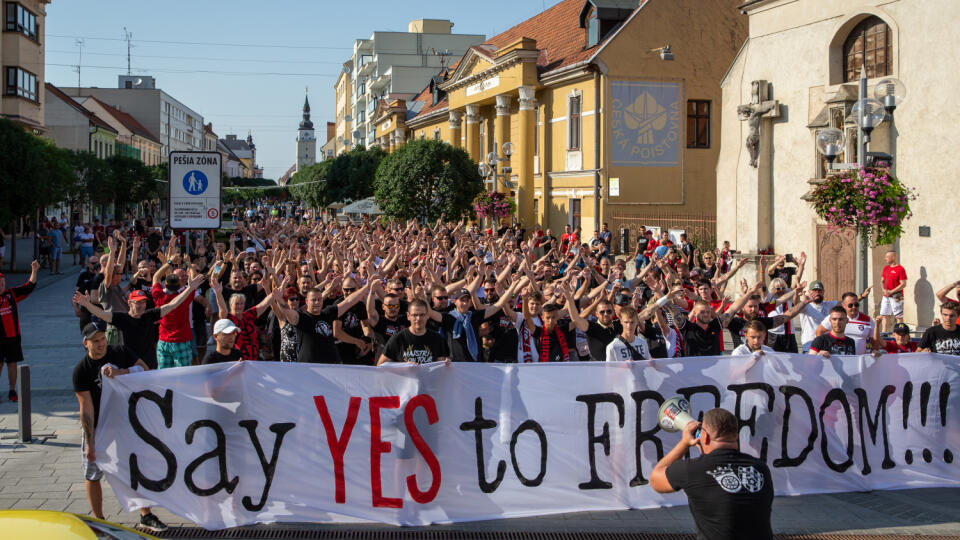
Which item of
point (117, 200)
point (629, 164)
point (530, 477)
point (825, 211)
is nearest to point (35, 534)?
point (530, 477)

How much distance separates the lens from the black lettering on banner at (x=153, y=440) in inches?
268

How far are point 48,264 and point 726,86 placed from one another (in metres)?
23.6

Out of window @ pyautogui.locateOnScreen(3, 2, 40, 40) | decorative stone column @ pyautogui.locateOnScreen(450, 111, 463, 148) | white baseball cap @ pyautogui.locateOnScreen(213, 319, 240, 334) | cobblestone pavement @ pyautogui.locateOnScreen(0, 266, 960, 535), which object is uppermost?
window @ pyautogui.locateOnScreen(3, 2, 40, 40)

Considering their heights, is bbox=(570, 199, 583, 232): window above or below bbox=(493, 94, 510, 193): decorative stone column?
below

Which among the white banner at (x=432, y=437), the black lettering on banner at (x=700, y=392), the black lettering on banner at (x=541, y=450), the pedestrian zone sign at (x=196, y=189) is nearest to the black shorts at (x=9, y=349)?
the pedestrian zone sign at (x=196, y=189)

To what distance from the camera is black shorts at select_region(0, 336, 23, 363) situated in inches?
429

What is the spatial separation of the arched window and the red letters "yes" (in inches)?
633

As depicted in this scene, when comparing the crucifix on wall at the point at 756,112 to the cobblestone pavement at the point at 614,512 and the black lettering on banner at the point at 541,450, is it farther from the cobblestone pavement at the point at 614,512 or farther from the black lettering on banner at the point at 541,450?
the black lettering on banner at the point at 541,450

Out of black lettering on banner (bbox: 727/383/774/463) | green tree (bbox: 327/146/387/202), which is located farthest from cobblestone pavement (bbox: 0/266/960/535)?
green tree (bbox: 327/146/387/202)

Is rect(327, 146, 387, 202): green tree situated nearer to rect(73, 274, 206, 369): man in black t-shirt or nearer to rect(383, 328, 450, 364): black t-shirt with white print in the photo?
rect(73, 274, 206, 369): man in black t-shirt

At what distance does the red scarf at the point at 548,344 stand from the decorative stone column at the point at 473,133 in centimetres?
3684

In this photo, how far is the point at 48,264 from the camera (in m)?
32.2

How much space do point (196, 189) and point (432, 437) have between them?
8.83 m

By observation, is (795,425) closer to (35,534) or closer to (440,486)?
(440,486)
